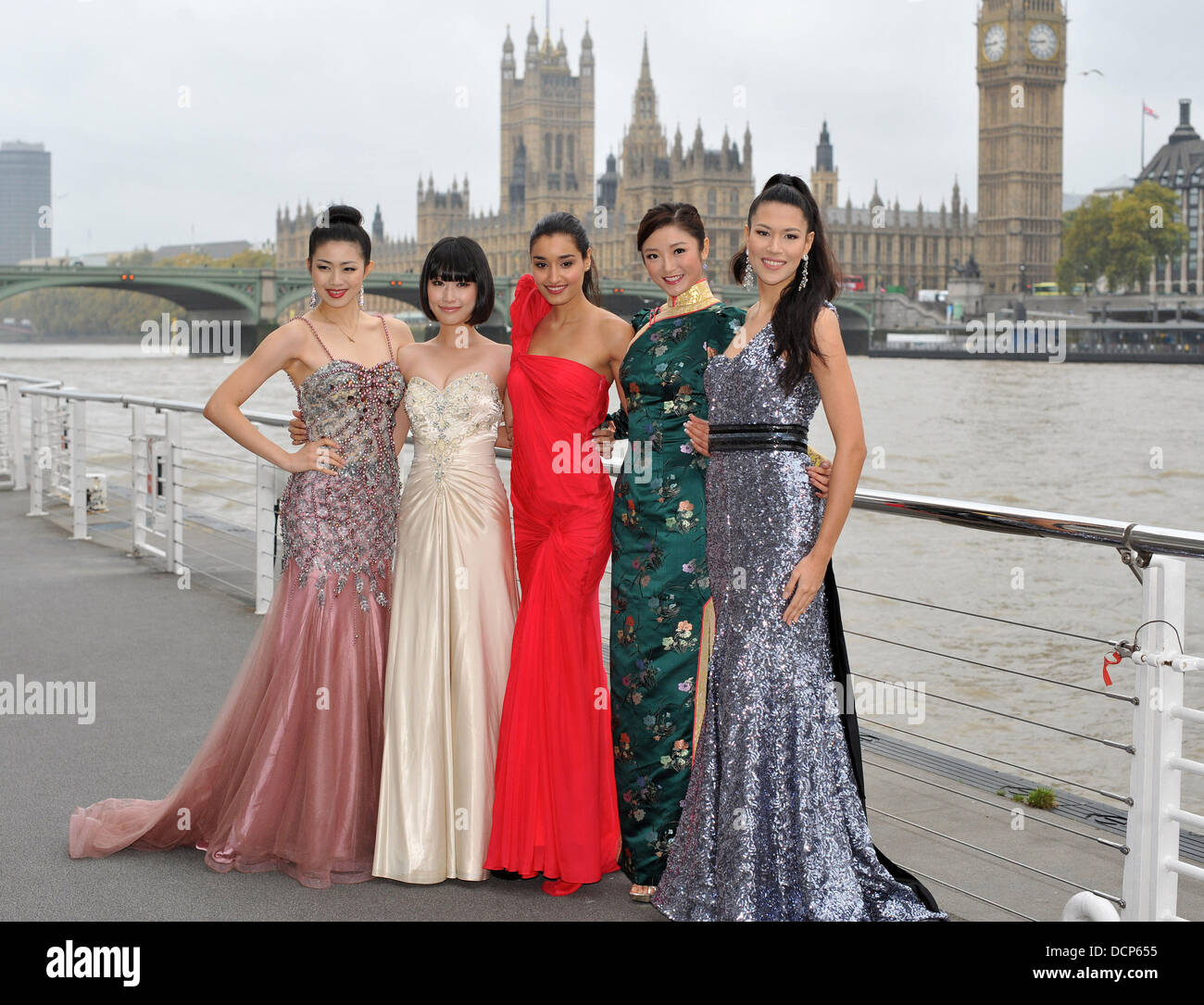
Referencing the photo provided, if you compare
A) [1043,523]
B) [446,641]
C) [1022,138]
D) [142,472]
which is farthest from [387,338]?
[1022,138]

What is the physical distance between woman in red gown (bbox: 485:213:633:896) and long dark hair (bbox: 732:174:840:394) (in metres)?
0.31

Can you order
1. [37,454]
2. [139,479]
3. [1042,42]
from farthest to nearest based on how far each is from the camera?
[1042,42] < [37,454] < [139,479]

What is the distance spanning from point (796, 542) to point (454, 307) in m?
0.69

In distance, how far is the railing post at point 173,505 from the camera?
4699 mm

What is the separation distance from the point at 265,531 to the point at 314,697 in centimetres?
203

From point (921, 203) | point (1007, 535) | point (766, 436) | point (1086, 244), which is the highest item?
point (921, 203)

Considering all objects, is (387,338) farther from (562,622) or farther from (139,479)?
(139,479)

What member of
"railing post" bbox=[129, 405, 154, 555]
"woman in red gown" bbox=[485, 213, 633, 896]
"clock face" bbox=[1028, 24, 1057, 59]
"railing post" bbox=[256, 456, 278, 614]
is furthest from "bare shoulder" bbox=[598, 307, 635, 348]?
"clock face" bbox=[1028, 24, 1057, 59]

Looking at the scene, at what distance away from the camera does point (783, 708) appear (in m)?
1.83

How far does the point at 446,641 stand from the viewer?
213 centimetres
